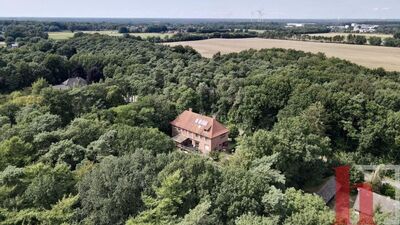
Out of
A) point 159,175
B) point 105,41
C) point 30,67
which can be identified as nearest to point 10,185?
point 159,175

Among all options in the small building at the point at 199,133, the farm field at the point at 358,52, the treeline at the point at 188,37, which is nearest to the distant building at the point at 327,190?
the small building at the point at 199,133

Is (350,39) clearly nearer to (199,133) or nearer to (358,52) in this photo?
(358,52)

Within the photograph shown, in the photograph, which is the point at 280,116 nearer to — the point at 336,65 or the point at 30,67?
the point at 336,65

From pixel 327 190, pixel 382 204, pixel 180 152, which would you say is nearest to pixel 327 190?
pixel 327 190

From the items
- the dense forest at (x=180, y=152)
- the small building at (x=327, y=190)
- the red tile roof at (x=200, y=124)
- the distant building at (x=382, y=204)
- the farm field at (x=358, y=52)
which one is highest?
the farm field at (x=358, y=52)

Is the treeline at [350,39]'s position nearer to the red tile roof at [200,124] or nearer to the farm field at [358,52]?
the farm field at [358,52]
